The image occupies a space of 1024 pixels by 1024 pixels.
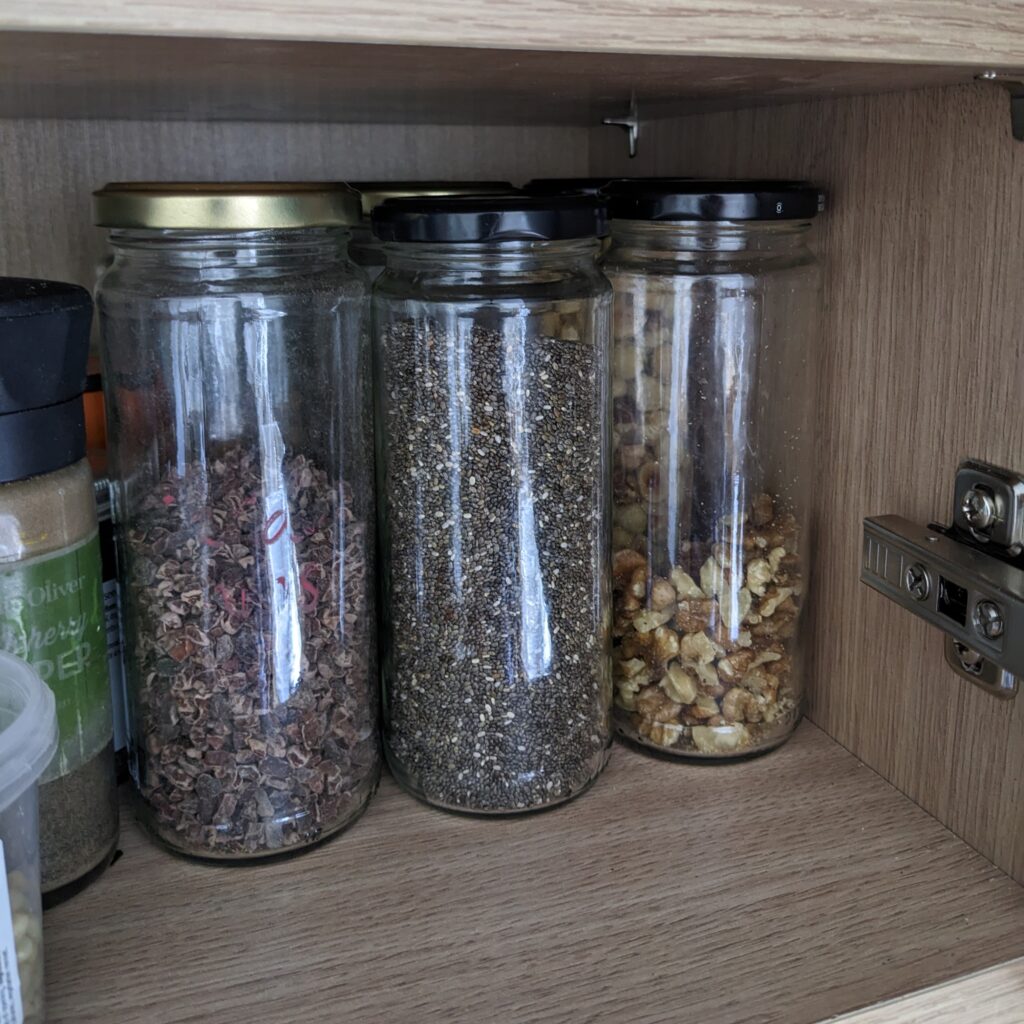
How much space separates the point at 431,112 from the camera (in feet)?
2.42

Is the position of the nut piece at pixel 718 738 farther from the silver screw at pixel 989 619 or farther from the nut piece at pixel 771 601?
the silver screw at pixel 989 619

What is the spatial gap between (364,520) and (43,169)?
0.33m

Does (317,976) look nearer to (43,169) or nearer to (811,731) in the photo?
(811,731)

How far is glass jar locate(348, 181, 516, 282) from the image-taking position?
2.27ft

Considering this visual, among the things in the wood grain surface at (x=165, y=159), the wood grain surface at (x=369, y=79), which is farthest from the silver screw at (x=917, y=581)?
the wood grain surface at (x=165, y=159)

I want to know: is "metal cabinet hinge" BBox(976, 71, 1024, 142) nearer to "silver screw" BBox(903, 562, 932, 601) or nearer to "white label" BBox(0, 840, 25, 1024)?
"silver screw" BBox(903, 562, 932, 601)

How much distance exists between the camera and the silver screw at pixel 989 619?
54cm

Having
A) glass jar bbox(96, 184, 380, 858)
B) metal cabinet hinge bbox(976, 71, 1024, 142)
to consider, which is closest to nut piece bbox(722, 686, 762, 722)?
glass jar bbox(96, 184, 380, 858)

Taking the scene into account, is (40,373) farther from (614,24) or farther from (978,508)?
(978,508)

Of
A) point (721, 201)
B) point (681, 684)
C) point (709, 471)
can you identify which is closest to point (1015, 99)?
point (721, 201)

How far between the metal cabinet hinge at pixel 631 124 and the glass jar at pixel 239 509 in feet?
0.88

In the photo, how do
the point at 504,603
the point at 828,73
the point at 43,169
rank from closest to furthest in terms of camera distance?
the point at 828,73
the point at 504,603
the point at 43,169

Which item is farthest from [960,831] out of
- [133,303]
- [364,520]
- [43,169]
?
[43,169]

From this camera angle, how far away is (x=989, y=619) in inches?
21.5
